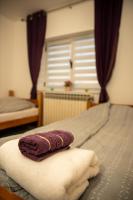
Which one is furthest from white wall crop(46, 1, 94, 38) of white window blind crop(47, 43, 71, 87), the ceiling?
white window blind crop(47, 43, 71, 87)

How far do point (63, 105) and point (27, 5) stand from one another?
1.96 metres

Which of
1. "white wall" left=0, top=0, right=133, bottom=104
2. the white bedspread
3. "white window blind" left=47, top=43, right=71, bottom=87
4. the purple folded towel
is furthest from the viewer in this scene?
"white window blind" left=47, top=43, right=71, bottom=87

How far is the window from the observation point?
2.90 meters

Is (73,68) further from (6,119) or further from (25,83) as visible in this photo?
(6,119)

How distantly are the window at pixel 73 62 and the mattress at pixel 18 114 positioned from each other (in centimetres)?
68

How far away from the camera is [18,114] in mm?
2811

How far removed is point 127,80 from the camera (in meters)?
2.49

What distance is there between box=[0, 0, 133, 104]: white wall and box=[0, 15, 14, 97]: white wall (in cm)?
3

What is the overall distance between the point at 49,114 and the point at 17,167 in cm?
247

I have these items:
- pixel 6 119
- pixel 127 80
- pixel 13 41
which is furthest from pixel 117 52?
pixel 13 41

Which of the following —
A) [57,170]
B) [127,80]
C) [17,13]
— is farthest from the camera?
[17,13]

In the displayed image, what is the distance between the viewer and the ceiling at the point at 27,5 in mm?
2838

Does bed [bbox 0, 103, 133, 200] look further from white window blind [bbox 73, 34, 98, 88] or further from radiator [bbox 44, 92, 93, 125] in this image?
white window blind [bbox 73, 34, 98, 88]

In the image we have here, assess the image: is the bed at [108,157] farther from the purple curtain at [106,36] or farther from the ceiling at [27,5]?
the ceiling at [27,5]
